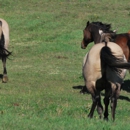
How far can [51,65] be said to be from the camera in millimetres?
18922

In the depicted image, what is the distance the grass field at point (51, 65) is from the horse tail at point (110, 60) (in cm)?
93

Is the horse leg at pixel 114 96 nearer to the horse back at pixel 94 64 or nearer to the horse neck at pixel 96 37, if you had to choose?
the horse back at pixel 94 64

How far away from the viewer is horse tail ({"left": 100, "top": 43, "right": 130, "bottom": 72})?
9.18 metres

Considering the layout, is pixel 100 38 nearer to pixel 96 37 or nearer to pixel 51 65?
pixel 96 37

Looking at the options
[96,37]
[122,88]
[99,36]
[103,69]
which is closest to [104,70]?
[103,69]

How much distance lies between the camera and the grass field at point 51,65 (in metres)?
8.46

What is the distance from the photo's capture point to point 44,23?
27484 mm

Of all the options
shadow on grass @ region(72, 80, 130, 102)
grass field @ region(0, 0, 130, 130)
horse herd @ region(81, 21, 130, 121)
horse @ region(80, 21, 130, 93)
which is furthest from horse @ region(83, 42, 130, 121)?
shadow on grass @ region(72, 80, 130, 102)

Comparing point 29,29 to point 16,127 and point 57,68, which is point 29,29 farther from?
point 16,127

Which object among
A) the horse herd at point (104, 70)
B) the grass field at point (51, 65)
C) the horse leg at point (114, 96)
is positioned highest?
the horse herd at point (104, 70)

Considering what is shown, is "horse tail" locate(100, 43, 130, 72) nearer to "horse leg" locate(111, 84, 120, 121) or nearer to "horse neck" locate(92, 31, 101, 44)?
"horse leg" locate(111, 84, 120, 121)

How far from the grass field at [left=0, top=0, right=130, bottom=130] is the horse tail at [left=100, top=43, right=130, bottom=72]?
0.93 meters

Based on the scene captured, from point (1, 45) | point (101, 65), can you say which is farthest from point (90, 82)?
point (1, 45)

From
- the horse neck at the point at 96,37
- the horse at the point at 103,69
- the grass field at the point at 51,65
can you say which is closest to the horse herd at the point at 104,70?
the horse at the point at 103,69
